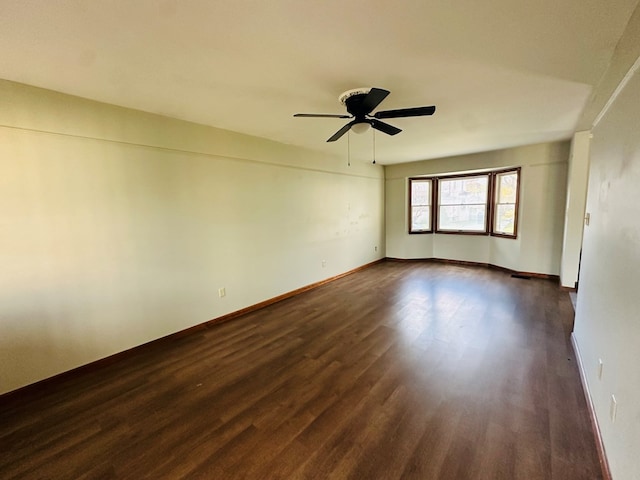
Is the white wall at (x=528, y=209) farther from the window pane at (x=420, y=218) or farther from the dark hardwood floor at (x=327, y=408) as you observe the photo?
the dark hardwood floor at (x=327, y=408)

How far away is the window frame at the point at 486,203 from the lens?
5.37 meters

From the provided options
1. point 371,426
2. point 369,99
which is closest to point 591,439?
point 371,426

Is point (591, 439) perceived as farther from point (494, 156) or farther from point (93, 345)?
point (494, 156)

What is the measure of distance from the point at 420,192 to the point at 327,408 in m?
5.90

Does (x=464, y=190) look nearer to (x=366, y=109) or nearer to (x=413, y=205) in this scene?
(x=413, y=205)

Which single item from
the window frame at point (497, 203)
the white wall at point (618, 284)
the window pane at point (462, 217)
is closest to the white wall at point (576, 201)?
the window frame at point (497, 203)

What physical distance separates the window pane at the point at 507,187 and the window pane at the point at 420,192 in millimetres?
1489

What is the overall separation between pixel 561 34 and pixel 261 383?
3.26 meters

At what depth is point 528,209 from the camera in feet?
16.7

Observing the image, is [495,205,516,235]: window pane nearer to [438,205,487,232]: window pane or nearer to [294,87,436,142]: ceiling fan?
[438,205,487,232]: window pane

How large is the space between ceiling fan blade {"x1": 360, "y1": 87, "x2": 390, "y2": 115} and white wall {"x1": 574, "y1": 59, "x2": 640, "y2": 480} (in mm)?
1315

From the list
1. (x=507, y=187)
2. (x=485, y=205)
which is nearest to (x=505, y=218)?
(x=485, y=205)

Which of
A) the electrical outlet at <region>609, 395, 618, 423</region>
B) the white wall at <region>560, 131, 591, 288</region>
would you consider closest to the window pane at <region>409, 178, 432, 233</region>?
the white wall at <region>560, 131, 591, 288</region>

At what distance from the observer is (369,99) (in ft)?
6.89
